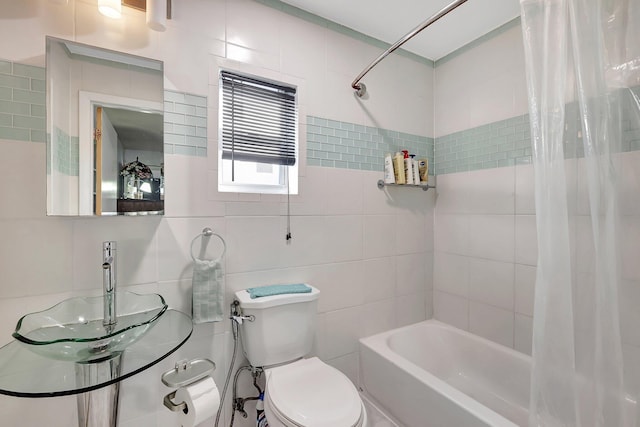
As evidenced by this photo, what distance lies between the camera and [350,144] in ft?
5.84

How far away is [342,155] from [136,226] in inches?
45.4

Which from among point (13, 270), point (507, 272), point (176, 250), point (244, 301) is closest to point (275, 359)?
point (244, 301)

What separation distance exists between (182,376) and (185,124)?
3.49ft

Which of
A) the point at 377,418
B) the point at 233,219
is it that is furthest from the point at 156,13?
the point at 377,418

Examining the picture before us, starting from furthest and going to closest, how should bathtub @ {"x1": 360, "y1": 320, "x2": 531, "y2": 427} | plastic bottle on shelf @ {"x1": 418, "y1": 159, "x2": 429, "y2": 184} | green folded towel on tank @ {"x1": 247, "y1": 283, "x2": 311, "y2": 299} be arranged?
plastic bottle on shelf @ {"x1": 418, "y1": 159, "x2": 429, "y2": 184} → green folded towel on tank @ {"x1": 247, "y1": 283, "x2": 311, "y2": 299} → bathtub @ {"x1": 360, "y1": 320, "x2": 531, "y2": 427}

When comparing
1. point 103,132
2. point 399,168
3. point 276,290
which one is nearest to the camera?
point 103,132

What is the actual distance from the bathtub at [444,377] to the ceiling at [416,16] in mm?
1983

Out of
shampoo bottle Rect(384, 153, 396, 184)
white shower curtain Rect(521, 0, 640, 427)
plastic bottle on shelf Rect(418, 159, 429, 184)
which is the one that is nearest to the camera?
white shower curtain Rect(521, 0, 640, 427)

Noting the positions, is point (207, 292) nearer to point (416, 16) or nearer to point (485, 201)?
point (485, 201)

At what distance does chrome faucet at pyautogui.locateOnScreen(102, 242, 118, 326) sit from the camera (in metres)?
1.05

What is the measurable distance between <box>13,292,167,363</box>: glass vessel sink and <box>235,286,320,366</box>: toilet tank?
40 cm

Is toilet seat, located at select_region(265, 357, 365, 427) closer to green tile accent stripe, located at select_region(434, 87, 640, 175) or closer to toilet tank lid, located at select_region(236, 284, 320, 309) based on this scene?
toilet tank lid, located at select_region(236, 284, 320, 309)

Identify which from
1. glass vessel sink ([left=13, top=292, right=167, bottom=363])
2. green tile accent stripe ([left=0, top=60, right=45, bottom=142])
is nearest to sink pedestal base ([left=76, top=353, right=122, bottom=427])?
glass vessel sink ([left=13, top=292, right=167, bottom=363])

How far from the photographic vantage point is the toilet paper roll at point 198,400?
0.99m
